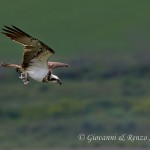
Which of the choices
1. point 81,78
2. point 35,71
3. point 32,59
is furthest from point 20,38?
point 81,78

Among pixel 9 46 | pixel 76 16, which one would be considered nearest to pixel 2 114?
pixel 9 46

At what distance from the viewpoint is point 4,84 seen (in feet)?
162

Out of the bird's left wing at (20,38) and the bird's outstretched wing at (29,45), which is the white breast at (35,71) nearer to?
the bird's outstretched wing at (29,45)

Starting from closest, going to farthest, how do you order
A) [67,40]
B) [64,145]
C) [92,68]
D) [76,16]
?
[64,145] < [92,68] < [67,40] < [76,16]

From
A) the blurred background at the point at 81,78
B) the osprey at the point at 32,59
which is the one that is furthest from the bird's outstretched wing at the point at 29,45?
the blurred background at the point at 81,78

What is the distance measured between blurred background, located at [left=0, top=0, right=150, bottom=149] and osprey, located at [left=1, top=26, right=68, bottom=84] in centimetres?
1731

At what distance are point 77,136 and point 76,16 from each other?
76.7 feet

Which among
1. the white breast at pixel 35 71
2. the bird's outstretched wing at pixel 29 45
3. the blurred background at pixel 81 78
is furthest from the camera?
the blurred background at pixel 81 78

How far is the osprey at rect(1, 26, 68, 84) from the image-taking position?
59.4 feet

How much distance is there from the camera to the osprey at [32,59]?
713 inches

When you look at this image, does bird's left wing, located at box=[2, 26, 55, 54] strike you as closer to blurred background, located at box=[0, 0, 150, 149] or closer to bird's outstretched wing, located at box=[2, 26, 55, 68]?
bird's outstretched wing, located at box=[2, 26, 55, 68]

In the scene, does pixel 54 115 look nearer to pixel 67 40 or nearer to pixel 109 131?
pixel 109 131

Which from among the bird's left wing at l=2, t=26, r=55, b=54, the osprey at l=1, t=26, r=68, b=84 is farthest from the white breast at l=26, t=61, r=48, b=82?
the bird's left wing at l=2, t=26, r=55, b=54

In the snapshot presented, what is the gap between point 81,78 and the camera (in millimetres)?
50781
